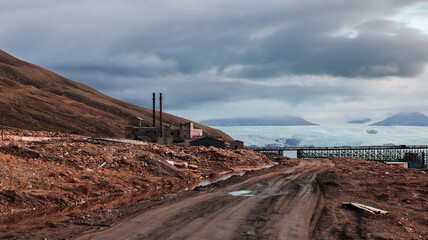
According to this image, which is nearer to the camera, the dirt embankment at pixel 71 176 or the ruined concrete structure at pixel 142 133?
the dirt embankment at pixel 71 176

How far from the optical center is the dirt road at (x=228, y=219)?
1295 centimetres

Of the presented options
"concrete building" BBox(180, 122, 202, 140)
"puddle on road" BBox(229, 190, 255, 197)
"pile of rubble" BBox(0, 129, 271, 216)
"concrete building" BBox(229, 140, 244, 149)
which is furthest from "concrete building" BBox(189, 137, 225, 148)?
"puddle on road" BBox(229, 190, 255, 197)

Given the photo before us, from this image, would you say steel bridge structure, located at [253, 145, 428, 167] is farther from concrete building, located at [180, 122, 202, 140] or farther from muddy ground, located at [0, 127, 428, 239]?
muddy ground, located at [0, 127, 428, 239]

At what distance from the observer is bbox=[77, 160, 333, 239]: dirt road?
510 inches

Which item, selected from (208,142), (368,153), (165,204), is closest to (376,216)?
(165,204)

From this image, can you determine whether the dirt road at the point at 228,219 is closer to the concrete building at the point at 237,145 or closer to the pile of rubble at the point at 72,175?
the pile of rubble at the point at 72,175

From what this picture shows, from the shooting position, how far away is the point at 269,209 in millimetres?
17719

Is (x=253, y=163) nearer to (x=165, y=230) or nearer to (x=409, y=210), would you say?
(x=409, y=210)

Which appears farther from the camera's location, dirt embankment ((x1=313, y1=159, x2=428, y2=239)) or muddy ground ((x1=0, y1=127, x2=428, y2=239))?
muddy ground ((x1=0, y1=127, x2=428, y2=239))

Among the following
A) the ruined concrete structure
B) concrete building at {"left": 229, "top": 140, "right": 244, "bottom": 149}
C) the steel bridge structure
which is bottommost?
the steel bridge structure

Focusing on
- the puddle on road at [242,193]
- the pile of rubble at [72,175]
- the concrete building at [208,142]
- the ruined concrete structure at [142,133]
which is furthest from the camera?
the ruined concrete structure at [142,133]

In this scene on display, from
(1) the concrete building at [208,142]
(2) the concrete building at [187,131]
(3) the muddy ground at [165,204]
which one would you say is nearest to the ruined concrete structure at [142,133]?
(2) the concrete building at [187,131]

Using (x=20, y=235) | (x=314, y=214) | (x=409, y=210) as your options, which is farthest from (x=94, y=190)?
(x=409, y=210)

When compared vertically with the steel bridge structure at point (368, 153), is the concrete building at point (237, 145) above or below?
above
